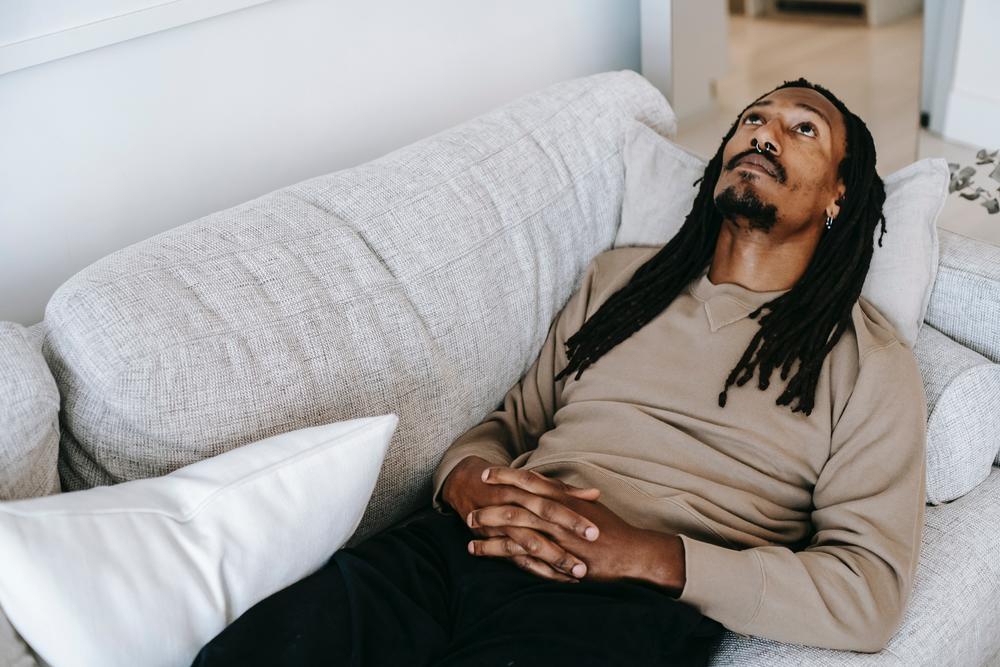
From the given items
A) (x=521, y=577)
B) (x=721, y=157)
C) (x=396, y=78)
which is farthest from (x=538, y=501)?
(x=396, y=78)

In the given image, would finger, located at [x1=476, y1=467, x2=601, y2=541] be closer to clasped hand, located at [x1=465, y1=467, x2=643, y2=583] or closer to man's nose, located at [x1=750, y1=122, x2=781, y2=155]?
clasped hand, located at [x1=465, y1=467, x2=643, y2=583]

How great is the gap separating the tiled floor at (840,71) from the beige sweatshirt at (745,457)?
1.03 meters

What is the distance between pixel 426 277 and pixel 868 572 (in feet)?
2.51

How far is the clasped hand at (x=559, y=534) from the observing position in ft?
4.17

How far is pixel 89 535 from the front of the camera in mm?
1063

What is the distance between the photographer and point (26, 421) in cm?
117

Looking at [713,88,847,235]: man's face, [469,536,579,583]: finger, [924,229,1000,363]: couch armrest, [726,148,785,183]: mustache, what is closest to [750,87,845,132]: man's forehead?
[713,88,847,235]: man's face

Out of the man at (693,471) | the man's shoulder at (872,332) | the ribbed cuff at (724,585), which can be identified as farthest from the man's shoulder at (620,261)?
the ribbed cuff at (724,585)

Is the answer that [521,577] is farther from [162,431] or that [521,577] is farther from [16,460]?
[16,460]

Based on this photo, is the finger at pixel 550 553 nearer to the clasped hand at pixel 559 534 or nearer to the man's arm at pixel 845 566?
the clasped hand at pixel 559 534

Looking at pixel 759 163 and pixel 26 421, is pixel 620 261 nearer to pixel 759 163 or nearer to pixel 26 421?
pixel 759 163

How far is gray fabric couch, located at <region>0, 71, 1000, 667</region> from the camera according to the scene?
128 centimetres

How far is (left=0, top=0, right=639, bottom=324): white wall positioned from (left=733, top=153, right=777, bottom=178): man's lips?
2.67 ft

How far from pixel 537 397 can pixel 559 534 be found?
1.37ft
